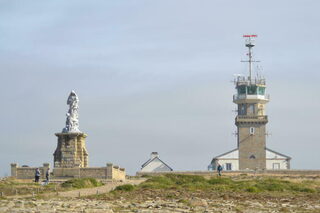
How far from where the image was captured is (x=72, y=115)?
5947cm

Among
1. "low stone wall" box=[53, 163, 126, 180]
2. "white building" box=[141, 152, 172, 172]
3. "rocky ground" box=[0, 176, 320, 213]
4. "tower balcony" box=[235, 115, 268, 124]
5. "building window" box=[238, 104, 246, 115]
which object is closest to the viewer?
"rocky ground" box=[0, 176, 320, 213]

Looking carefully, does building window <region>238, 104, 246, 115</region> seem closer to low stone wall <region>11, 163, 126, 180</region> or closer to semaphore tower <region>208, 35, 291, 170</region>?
semaphore tower <region>208, 35, 291, 170</region>

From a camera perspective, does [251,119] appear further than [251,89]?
No

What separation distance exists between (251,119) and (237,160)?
4.72 meters

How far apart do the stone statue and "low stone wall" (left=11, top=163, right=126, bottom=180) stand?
3049mm

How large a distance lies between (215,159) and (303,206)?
54.1 meters

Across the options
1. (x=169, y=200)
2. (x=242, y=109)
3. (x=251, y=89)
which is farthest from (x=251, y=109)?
(x=169, y=200)

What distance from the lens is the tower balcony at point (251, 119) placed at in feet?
296

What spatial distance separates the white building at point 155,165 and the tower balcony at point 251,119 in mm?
9680

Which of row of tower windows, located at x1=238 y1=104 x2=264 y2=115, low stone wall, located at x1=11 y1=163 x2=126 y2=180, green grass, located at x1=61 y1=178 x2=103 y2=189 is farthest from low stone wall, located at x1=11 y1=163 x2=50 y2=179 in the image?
row of tower windows, located at x1=238 y1=104 x2=264 y2=115

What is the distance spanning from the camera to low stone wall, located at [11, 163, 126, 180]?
55.9 meters

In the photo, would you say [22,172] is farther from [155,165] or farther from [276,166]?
[276,166]

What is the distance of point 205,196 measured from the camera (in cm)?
3981

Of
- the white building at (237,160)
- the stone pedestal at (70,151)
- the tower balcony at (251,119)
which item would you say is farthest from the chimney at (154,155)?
the stone pedestal at (70,151)
